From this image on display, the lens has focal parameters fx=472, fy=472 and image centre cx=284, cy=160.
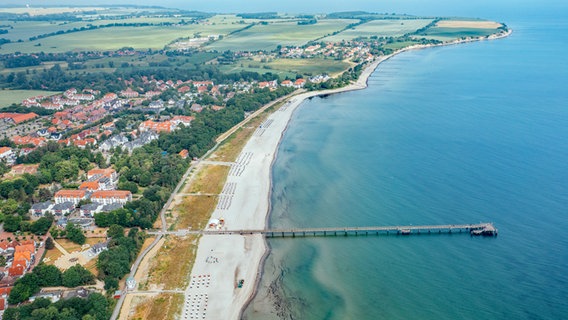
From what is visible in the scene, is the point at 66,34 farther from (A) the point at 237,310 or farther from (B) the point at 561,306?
(B) the point at 561,306

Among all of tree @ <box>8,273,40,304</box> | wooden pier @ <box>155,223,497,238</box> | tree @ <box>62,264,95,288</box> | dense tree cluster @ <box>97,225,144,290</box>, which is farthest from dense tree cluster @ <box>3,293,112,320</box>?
wooden pier @ <box>155,223,497,238</box>

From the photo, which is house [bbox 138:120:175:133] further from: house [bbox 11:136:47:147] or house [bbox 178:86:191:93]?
house [bbox 178:86:191:93]

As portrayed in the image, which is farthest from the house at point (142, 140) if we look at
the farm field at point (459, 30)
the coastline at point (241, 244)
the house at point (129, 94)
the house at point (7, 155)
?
the farm field at point (459, 30)

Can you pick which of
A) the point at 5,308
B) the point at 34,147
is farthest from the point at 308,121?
the point at 5,308

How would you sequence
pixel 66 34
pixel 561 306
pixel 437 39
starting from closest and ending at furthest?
pixel 561 306 → pixel 437 39 → pixel 66 34

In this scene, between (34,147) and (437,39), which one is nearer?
(34,147)

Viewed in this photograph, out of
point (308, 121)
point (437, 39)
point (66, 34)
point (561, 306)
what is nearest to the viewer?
point (561, 306)
